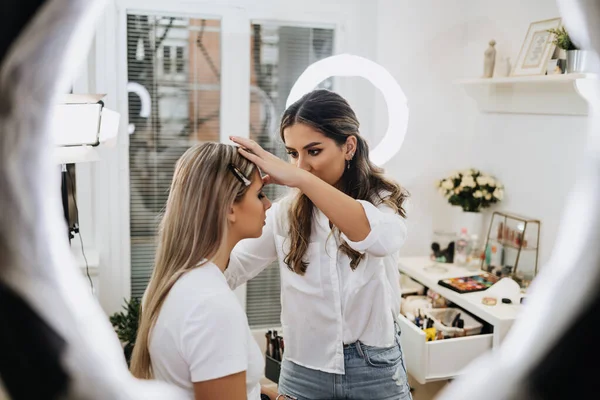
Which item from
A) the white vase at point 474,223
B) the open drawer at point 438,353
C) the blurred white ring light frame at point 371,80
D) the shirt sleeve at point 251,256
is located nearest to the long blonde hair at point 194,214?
the shirt sleeve at point 251,256

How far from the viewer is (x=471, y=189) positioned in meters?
2.34

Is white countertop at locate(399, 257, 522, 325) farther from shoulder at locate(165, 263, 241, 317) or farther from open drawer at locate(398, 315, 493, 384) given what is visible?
shoulder at locate(165, 263, 241, 317)

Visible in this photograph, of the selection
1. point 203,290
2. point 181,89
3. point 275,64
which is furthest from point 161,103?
point 203,290

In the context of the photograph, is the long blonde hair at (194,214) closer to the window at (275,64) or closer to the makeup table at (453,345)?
the makeup table at (453,345)

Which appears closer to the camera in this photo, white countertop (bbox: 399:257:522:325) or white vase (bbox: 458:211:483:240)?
white countertop (bbox: 399:257:522:325)

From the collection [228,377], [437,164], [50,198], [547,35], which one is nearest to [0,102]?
[50,198]

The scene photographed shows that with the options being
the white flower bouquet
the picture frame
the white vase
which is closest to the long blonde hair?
the picture frame

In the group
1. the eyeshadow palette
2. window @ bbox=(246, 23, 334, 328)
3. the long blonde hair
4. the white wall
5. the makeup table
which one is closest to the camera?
the long blonde hair

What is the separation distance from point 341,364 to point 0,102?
0.87 meters

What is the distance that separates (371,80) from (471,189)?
1098 mm

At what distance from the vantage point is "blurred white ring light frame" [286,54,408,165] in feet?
4.10

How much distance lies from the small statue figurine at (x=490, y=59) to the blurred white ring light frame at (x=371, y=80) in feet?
3.16

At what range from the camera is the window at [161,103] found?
2293mm

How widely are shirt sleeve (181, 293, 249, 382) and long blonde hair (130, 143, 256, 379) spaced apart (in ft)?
0.30
